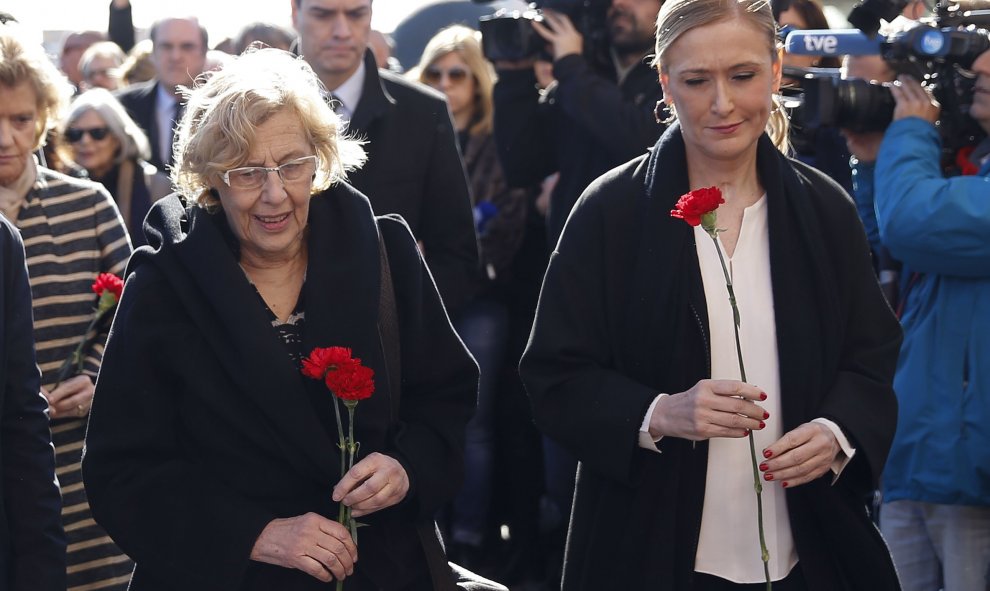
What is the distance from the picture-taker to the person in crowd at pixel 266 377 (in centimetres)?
283

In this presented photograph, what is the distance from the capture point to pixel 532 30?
204 inches

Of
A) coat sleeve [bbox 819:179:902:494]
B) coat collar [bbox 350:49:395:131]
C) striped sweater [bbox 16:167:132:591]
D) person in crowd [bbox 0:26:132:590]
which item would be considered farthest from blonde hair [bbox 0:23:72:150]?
coat sleeve [bbox 819:179:902:494]

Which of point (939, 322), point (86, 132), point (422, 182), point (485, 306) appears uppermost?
point (86, 132)

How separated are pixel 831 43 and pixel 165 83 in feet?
11.7

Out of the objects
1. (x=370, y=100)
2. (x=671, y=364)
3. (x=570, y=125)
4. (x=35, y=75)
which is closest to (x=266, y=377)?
(x=671, y=364)

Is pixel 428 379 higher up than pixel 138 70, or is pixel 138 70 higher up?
pixel 138 70

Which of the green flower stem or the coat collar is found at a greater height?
the coat collar

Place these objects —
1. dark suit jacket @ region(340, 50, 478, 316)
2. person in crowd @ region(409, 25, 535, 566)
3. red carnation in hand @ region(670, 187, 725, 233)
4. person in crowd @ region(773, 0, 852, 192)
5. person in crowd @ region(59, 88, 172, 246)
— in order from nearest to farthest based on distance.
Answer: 1. red carnation in hand @ region(670, 187, 725, 233)
2. person in crowd @ region(773, 0, 852, 192)
3. dark suit jacket @ region(340, 50, 478, 316)
4. person in crowd @ region(59, 88, 172, 246)
5. person in crowd @ region(409, 25, 535, 566)

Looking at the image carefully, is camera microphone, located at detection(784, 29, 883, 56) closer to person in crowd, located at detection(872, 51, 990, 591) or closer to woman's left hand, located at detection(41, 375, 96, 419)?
person in crowd, located at detection(872, 51, 990, 591)

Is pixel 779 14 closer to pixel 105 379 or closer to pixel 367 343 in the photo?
pixel 367 343

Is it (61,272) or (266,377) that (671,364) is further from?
(61,272)

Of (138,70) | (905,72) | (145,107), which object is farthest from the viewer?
(138,70)

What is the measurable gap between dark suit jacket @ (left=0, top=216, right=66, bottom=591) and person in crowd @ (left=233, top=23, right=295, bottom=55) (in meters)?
4.42

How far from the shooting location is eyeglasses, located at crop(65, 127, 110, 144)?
5387 mm
